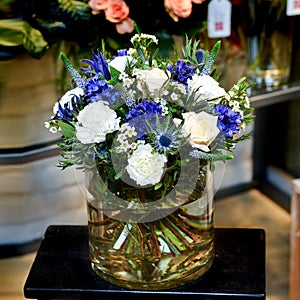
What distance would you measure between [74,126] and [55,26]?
0.74 m

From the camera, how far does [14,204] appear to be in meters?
2.32

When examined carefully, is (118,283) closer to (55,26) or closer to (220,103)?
(220,103)

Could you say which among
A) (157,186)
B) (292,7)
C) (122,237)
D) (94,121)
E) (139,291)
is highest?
(292,7)

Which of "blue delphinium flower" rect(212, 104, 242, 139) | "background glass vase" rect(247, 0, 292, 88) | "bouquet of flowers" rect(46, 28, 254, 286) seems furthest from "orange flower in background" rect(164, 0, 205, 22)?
"blue delphinium flower" rect(212, 104, 242, 139)

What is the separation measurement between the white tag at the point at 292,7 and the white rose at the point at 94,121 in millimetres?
1090

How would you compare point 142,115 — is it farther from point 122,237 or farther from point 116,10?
point 116,10

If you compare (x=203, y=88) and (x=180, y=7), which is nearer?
(x=203, y=88)

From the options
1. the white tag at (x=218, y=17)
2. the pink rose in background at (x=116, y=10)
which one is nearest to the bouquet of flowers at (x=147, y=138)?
the pink rose in background at (x=116, y=10)

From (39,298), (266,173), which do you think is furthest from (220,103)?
(266,173)

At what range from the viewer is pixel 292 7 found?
201 cm

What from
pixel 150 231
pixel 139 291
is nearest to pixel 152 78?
pixel 150 231

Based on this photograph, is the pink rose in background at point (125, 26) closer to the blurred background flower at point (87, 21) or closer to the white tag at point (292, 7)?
the blurred background flower at point (87, 21)

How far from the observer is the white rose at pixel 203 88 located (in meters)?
1.13

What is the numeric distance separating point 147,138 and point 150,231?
0.19 m
